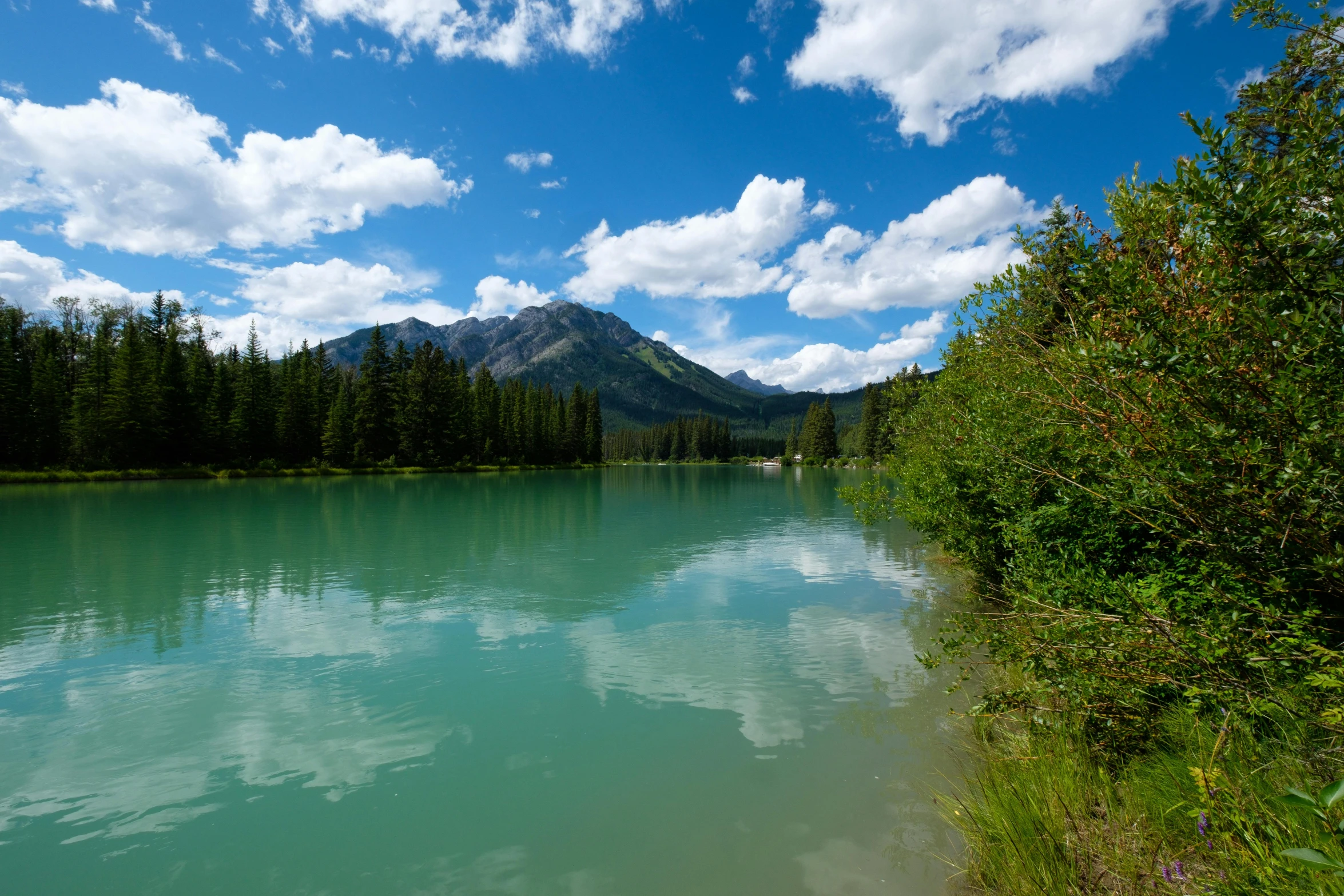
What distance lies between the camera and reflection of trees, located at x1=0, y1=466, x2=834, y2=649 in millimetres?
15438

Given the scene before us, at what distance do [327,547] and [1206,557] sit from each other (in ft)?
84.8

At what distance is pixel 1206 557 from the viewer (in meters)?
4.87

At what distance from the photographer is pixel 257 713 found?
29.9ft

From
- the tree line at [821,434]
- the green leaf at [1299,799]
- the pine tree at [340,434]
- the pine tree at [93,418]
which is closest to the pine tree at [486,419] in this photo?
the pine tree at [340,434]

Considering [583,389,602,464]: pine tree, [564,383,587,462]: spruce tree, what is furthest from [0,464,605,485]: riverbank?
[583,389,602,464]: pine tree

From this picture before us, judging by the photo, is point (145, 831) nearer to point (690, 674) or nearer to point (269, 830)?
point (269, 830)

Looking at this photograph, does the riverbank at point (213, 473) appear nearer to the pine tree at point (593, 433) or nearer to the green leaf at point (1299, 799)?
the pine tree at point (593, 433)

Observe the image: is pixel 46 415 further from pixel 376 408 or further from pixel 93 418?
pixel 376 408

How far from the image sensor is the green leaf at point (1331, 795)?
1604mm

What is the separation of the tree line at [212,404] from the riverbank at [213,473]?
1.39 meters

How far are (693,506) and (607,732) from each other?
34967 mm

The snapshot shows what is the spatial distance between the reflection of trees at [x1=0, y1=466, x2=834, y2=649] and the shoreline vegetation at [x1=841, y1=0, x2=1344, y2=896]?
10.7 meters

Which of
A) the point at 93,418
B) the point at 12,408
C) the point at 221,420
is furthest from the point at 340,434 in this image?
the point at 12,408

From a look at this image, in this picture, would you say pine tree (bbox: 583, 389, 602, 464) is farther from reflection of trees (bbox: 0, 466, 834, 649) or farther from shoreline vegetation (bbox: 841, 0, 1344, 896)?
shoreline vegetation (bbox: 841, 0, 1344, 896)
